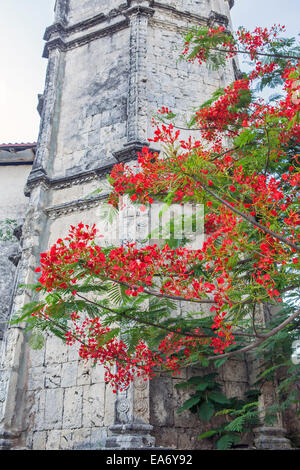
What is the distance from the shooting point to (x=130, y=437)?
5324mm

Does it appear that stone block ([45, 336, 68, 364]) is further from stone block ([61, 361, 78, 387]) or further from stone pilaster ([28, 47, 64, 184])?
stone pilaster ([28, 47, 64, 184])

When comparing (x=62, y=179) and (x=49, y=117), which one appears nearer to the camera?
(x=62, y=179)

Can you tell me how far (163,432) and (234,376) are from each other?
1.54 m

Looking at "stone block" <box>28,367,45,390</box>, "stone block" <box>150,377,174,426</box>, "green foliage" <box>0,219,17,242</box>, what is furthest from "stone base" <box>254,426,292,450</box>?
"green foliage" <box>0,219,17,242</box>

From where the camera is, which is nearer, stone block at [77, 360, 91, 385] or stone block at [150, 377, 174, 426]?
stone block at [150, 377, 174, 426]

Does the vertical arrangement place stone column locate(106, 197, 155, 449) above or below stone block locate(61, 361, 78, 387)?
below

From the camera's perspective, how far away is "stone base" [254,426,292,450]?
5.63 metres

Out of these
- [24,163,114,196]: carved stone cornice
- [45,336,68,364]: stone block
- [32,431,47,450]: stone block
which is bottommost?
[32,431,47,450]: stone block

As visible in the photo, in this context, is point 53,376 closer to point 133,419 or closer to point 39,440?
point 39,440

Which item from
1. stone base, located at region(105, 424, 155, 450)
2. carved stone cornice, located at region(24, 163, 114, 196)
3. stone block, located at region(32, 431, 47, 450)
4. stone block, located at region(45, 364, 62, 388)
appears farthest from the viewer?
carved stone cornice, located at region(24, 163, 114, 196)

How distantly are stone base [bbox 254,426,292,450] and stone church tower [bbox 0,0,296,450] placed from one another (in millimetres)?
A: 794

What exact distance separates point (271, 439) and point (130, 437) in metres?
2.04

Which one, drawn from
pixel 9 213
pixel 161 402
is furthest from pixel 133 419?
pixel 9 213
